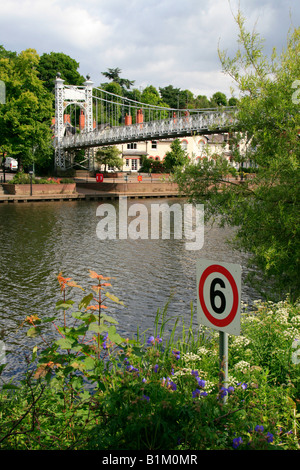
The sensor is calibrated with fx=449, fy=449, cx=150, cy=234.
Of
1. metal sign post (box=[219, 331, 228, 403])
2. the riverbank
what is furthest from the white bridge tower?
metal sign post (box=[219, 331, 228, 403])

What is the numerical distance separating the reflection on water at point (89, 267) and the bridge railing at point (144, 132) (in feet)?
60.1

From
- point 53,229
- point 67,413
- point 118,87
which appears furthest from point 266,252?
point 118,87

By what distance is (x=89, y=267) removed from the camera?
15891 mm

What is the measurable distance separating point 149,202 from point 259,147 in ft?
109

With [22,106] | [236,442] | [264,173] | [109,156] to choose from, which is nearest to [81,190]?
[22,106]

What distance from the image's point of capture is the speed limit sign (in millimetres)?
3230

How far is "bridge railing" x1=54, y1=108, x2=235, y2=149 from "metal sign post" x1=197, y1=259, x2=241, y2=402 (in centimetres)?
3391

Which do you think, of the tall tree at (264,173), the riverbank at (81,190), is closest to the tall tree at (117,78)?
the riverbank at (81,190)

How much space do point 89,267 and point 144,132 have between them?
33969 mm

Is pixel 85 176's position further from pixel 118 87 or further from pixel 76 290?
pixel 76 290

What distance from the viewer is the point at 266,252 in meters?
7.62

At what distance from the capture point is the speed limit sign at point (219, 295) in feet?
10.6

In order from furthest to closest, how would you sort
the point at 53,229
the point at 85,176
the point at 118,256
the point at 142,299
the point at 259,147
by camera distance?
1. the point at 85,176
2. the point at 53,229
3. the point at 118,256
4. the point at 142,299
5. the point at 259,147

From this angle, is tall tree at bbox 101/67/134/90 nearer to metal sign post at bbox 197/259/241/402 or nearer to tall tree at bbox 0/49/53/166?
tall tree at bbox 0/49/53/166
